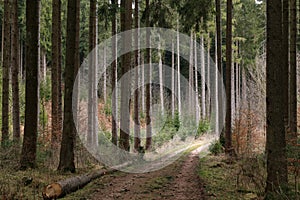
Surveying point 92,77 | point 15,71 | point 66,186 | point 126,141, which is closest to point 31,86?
point 66,186

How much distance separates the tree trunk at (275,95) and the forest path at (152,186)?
1921mm

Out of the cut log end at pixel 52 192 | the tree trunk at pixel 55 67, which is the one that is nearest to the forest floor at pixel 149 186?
the cut log end at pixel 52 192

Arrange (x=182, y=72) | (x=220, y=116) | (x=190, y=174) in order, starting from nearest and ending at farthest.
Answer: (x=190, y=174), (x=220, y=116), (x=182, y=72)

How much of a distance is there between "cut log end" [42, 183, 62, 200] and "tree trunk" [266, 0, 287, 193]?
441 centimetres

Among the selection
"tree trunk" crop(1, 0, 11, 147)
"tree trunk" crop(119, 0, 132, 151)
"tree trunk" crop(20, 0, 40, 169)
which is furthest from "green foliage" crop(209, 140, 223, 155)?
"tree trunk" crop(20, 0, 40, 169)

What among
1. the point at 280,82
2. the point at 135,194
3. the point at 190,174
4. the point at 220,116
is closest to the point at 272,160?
the point at 280,82

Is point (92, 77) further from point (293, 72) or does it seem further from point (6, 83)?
point (293, 72)

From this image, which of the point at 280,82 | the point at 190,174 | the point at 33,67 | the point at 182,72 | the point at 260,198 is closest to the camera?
the point at 280,82

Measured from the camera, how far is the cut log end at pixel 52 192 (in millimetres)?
8680

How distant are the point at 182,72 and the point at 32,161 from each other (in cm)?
4704

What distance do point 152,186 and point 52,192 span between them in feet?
10.1

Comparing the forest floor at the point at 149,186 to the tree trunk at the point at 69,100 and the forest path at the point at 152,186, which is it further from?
the tree trunk at the point at 69,100

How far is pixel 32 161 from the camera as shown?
12.0 meters

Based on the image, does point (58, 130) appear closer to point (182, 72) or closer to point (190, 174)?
point (190, 174)
